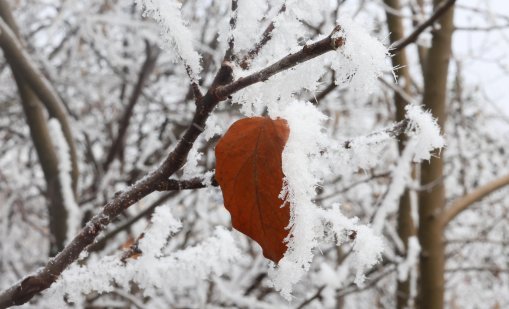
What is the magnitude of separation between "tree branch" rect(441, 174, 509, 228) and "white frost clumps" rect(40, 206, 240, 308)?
1326 mm

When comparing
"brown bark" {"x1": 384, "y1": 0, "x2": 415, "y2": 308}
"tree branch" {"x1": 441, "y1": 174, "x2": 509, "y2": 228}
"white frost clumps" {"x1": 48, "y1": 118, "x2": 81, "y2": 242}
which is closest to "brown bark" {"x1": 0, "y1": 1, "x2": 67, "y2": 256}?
"white frost clumps" {"x1": 48, "y1": 118, "x2": 81, "y2": 242}

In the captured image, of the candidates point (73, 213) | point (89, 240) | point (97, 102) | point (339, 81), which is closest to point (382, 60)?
point (339, 81)

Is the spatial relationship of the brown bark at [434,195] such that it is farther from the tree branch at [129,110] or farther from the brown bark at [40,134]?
the tree branch at [129,110]

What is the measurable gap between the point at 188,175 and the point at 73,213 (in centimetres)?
116

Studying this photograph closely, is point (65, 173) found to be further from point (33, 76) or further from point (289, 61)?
point (289, 61)

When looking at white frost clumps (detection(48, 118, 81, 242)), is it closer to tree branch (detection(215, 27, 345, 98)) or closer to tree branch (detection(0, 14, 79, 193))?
tree branch (detection(0, 14, 79, 193))

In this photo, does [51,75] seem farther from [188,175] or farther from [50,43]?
[188,175]

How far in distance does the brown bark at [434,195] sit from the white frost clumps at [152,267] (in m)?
1.30

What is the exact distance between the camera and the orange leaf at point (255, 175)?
0.47m

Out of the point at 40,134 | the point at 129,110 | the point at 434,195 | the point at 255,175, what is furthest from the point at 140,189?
the point at 129,110

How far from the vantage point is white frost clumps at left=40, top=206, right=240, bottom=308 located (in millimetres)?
635

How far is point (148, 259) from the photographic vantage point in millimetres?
668

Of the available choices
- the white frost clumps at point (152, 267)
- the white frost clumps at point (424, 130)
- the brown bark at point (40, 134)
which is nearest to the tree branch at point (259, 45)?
the white frost clumps at point (424, 130)

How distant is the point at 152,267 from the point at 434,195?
148 centimetres
